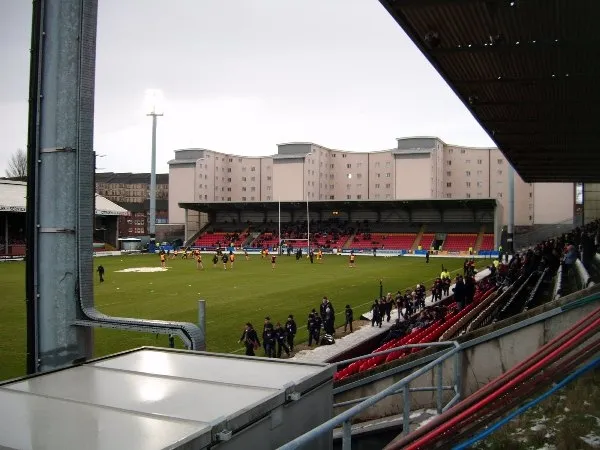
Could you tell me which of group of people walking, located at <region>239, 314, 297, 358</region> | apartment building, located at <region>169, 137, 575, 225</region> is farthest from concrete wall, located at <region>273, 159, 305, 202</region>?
group of people walking, located at <region>239, 314, 297, 358</region>

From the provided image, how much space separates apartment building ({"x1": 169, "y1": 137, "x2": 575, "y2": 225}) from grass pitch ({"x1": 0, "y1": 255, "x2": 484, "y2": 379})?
96.3ft

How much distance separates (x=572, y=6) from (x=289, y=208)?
216ft

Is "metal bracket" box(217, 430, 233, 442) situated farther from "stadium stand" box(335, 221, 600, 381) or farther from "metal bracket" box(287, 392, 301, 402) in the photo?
"stadium stand" box(335, 221, 600, 381)

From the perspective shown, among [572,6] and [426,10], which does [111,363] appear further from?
[572,6]

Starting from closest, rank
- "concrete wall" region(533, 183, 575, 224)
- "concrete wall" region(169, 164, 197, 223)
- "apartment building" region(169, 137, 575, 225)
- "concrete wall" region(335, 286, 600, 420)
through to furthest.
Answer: "concrete wall" region(335, 286, 600, 420)
"concrete wall" region(533, 183, 575, 224)
"apartment building" region(169, 137, 575, 225)
"concrete wall" region(169, 164, 197, 223)

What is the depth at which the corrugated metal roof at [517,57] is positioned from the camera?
9.44 meters

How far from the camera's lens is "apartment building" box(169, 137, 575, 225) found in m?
70.8

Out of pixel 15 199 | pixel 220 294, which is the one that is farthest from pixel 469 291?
pixel 15 199

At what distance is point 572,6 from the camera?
9070mm

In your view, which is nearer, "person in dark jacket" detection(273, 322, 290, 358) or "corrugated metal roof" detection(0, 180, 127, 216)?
"person in dark jacket" detection(273, 322, 290, 358)

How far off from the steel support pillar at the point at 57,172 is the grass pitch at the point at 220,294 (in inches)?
323

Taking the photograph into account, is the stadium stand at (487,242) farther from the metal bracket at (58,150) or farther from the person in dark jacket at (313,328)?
the metal bracket at (58,150)

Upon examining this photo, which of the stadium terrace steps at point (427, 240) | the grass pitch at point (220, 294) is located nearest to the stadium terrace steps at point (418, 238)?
the stadium terrace steps at point (427, 240)

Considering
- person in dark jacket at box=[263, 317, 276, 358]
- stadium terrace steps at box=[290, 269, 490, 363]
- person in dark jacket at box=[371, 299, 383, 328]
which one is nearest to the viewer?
person in dark jacket at box=[263, 317, 276, 358]
